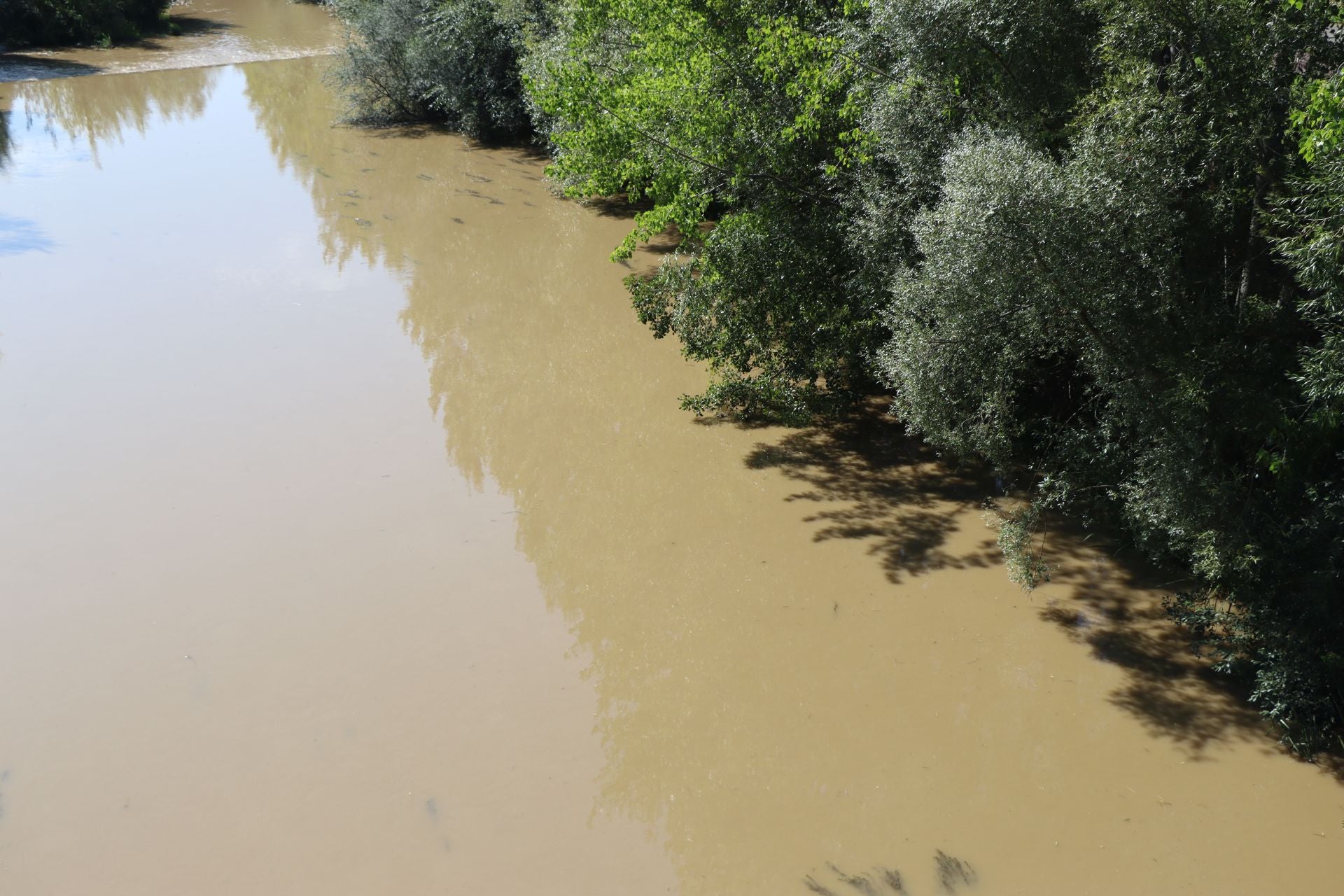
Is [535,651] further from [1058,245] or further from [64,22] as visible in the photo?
[64,22]

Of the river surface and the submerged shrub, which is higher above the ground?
the submerged shrub

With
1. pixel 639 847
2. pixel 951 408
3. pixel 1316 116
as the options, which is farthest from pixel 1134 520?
pixel 639 847

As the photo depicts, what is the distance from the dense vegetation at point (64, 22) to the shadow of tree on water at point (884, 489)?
1215 inches

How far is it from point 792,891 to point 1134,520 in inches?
171

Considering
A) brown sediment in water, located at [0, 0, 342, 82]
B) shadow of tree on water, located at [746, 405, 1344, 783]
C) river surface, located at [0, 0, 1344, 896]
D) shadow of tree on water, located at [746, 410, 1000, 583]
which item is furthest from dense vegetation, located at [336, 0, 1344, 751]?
brown sediment in water, located at [0, 0, 342, 82]

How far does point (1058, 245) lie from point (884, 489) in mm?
4085

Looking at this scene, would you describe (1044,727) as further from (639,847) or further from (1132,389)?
(639,847)

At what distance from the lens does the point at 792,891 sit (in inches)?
279

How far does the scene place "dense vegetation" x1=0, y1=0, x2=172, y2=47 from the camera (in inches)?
1254

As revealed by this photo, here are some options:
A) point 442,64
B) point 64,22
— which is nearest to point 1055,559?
point 442,64

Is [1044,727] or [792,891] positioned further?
[1044,727]

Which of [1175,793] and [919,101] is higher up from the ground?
[919,101]

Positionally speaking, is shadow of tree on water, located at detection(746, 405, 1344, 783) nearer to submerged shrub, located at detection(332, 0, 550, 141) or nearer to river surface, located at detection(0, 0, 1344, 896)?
river surface, located at detection(0, 0, 1344, 896)

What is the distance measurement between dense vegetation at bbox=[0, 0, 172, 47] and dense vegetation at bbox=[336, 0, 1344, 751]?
27801 millimetres
